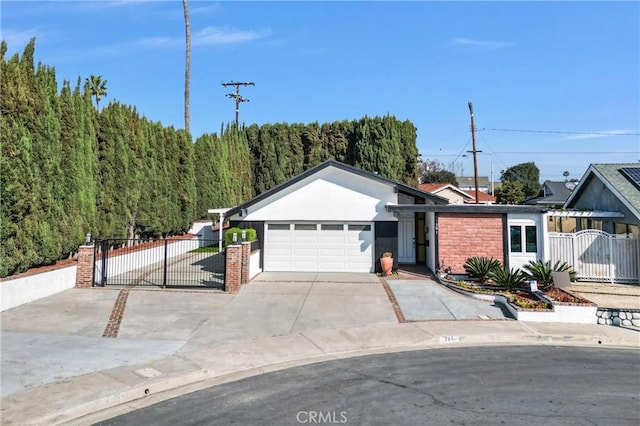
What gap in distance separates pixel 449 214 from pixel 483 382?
9.47 metres

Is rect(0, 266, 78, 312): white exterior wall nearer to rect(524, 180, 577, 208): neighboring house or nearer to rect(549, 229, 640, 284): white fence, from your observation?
rect(549, 229, 640, 284): white fence

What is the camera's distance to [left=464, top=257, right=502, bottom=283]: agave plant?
1409 cm

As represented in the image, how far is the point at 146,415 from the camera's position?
5.47 metres

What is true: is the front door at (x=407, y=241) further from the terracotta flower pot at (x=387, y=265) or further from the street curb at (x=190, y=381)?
the street curb at (x=190, y=381)

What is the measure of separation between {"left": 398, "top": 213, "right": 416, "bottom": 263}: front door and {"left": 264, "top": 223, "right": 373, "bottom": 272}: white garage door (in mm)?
2384

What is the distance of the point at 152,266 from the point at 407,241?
11662mm

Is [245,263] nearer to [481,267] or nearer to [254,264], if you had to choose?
[254,264]

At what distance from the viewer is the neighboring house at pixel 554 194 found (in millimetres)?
34281

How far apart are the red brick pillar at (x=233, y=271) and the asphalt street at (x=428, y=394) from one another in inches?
243

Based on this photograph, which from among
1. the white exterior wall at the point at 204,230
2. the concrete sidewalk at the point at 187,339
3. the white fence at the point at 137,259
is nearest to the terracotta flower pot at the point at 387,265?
the concrete sidewalk at the point at 187,339

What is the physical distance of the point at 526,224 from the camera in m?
15.0

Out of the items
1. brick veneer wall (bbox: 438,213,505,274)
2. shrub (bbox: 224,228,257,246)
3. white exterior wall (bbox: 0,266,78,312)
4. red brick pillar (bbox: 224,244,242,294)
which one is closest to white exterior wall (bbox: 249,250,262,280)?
shrub (bbox: 224,228,257,246)

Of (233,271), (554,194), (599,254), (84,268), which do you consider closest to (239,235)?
(233,271)

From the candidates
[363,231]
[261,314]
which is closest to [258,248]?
[363,231]
